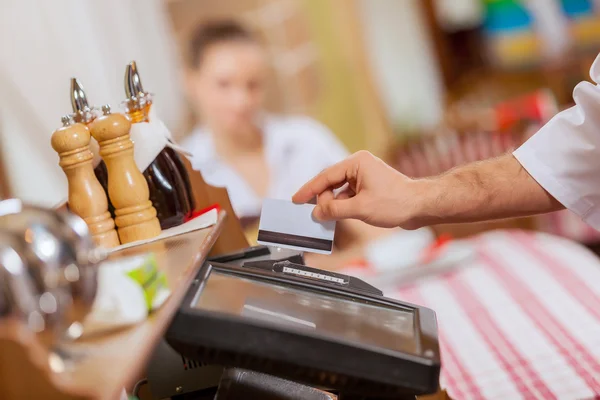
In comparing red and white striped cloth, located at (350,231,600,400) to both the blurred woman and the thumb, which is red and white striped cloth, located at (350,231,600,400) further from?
→ the blurred woman

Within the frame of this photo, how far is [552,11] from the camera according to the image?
3.95 m

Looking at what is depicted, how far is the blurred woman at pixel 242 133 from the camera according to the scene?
3.22 m

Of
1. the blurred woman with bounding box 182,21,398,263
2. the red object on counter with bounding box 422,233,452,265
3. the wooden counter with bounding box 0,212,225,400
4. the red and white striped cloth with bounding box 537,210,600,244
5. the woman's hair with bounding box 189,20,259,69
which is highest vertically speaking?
the woman's hair with bounding box 189,20,259,69

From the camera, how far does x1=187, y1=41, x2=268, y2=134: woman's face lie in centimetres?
321

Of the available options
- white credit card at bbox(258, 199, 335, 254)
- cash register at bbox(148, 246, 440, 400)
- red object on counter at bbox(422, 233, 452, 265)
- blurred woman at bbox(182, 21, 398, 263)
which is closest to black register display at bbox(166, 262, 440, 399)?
cash register at bbox(148, 246, 440, 400)

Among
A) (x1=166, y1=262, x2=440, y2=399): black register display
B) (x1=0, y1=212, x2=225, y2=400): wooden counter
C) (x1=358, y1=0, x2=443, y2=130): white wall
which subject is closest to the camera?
(x1=0, y1=212, x2=225, y2=400): wooden counter

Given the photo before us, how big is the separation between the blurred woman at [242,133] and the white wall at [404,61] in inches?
45.9

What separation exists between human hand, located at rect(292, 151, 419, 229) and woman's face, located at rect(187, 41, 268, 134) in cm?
214

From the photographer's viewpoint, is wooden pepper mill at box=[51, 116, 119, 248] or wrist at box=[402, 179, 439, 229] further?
wrist at box=[402, 179, 439, 229]

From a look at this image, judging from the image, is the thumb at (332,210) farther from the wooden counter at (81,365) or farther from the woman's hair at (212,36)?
the woman's hair at (212,36)

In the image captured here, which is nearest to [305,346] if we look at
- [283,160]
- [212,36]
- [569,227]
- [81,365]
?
[81,365]

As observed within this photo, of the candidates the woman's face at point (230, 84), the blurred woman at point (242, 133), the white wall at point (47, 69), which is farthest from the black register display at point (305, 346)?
the woman's face at point (230, 84)

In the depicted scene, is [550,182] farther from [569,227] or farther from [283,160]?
[569,227]

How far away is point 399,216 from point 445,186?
3.9 inches
